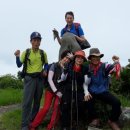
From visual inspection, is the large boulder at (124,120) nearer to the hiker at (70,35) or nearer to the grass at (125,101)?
the grass at (125,101)

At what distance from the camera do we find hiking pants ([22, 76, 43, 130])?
11906mm

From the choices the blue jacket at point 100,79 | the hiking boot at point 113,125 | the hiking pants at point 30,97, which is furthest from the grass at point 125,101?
the hiking pants at point 30,97

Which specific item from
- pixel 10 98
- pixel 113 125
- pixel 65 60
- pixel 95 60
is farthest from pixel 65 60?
pixel 10 98

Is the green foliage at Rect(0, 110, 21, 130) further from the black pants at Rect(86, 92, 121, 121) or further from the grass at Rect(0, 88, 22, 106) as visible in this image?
the grass at Rect(0, 88, 22, 106)

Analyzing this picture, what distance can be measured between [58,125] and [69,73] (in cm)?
154

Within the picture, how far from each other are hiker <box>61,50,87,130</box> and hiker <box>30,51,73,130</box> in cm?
17

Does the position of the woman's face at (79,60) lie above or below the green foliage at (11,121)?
above

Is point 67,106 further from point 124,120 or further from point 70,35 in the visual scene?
point 70,35

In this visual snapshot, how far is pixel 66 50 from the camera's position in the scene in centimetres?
1221

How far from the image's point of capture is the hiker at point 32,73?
11.9 meters

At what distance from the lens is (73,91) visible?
38.0 ft

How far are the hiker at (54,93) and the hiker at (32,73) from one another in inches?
8.0

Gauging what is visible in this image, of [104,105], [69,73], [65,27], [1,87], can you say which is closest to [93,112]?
[104,105]

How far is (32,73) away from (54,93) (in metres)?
0.71
